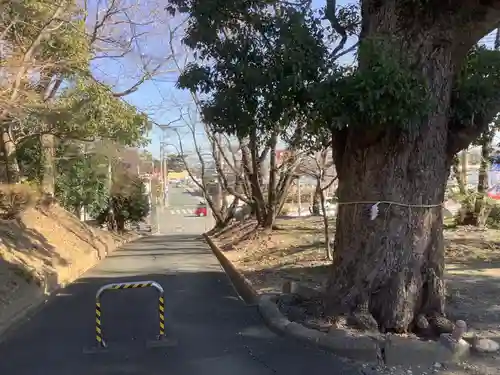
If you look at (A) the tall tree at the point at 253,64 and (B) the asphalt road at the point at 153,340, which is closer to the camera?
(B) the asphalt road at the point at 153,340

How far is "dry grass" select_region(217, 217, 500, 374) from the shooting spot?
8211mm

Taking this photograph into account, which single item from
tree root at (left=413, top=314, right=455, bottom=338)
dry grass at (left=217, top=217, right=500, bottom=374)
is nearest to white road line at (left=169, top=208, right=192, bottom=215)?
dry grass at (left=217, top=217, right=500, bottom=374)

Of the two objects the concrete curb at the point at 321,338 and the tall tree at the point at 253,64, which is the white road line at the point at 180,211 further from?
the tall tree at the point at 253,64

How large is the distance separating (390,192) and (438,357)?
2135 millimetres

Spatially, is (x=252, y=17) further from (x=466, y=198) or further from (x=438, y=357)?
(x=466, y=198)

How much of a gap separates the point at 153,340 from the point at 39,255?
10023mm

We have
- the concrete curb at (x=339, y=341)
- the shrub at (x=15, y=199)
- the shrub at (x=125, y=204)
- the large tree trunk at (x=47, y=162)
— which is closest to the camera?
the concrete curb at (x=339, y=341)

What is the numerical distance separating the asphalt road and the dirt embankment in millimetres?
585

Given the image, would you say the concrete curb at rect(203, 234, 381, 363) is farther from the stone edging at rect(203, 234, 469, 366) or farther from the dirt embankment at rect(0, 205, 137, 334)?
the dirt embankment at rect(0, 205, 137, 334)

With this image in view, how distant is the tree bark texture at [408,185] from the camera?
723 cm

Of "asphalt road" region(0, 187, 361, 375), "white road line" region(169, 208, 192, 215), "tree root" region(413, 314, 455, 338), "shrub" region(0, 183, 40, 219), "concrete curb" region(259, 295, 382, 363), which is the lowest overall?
"asphalt road" region(0, 187, 361, 375)

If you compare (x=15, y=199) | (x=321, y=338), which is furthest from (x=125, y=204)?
(x=321, y=338)

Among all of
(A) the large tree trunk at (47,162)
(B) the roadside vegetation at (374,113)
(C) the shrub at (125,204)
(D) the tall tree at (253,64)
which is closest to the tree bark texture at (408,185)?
(B) the roadside vegetation at (374,113)

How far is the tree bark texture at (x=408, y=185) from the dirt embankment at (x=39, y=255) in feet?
20.1
